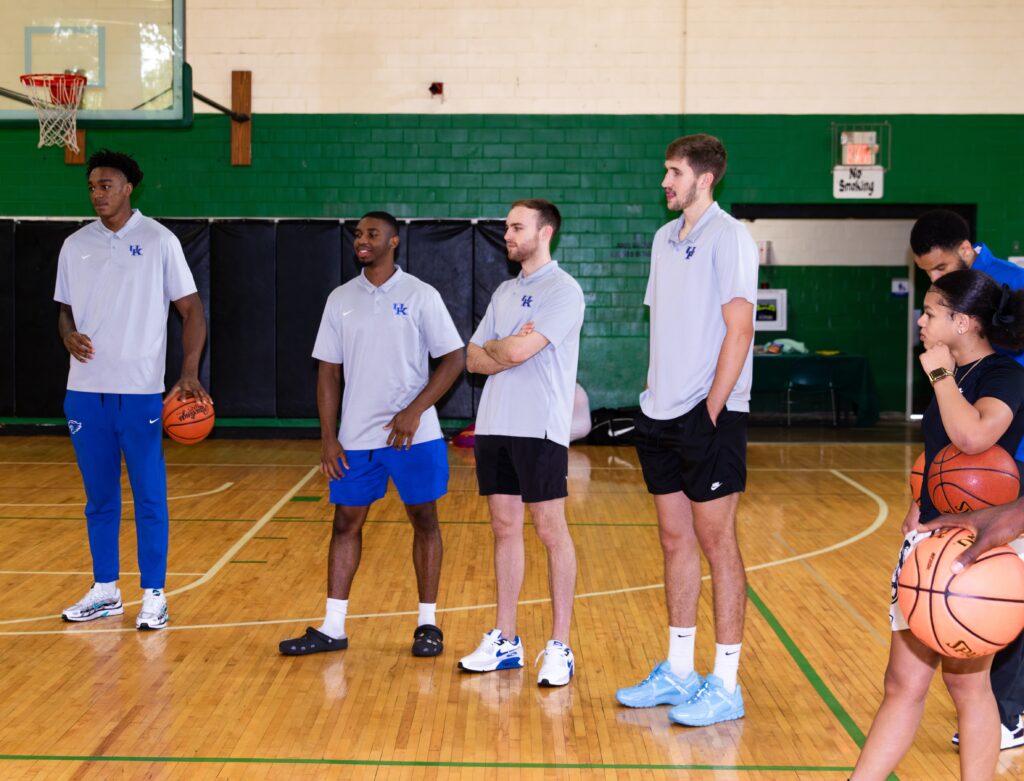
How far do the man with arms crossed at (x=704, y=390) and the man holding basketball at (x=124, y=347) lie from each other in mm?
2049

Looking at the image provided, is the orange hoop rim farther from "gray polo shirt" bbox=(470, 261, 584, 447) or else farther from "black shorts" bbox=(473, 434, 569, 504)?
"black shorts" bbox=(473, 434, 569, 504)

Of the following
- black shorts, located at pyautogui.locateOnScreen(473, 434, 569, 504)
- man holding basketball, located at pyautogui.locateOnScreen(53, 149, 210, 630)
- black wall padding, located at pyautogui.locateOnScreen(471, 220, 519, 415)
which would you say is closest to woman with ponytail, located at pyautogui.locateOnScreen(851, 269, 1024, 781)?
black shorts, located at pyautogui.locateOnScreen(473, 434, 569, 504)

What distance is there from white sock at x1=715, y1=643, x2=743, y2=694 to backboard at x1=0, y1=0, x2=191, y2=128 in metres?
6.46

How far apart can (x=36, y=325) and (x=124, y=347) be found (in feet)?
25.8

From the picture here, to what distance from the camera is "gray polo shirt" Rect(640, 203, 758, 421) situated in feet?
11.9

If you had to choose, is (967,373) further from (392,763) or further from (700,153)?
(392,763)

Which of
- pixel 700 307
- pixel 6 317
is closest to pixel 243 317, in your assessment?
pixel 6 317

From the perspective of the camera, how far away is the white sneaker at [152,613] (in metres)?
4.75

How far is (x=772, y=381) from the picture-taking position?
1330 cm

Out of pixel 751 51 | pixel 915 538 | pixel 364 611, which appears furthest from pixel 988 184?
pixel 915 538

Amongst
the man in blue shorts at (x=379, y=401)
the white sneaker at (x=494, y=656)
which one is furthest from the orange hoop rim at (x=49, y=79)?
the white sneaker at (x=494, y=656)

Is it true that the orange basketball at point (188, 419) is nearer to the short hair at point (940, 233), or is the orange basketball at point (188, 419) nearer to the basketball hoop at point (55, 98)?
the short hair at point (940, 233)

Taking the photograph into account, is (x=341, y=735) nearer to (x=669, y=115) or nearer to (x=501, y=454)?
(x=501, y=454)

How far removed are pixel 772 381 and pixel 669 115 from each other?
346 centimetres
